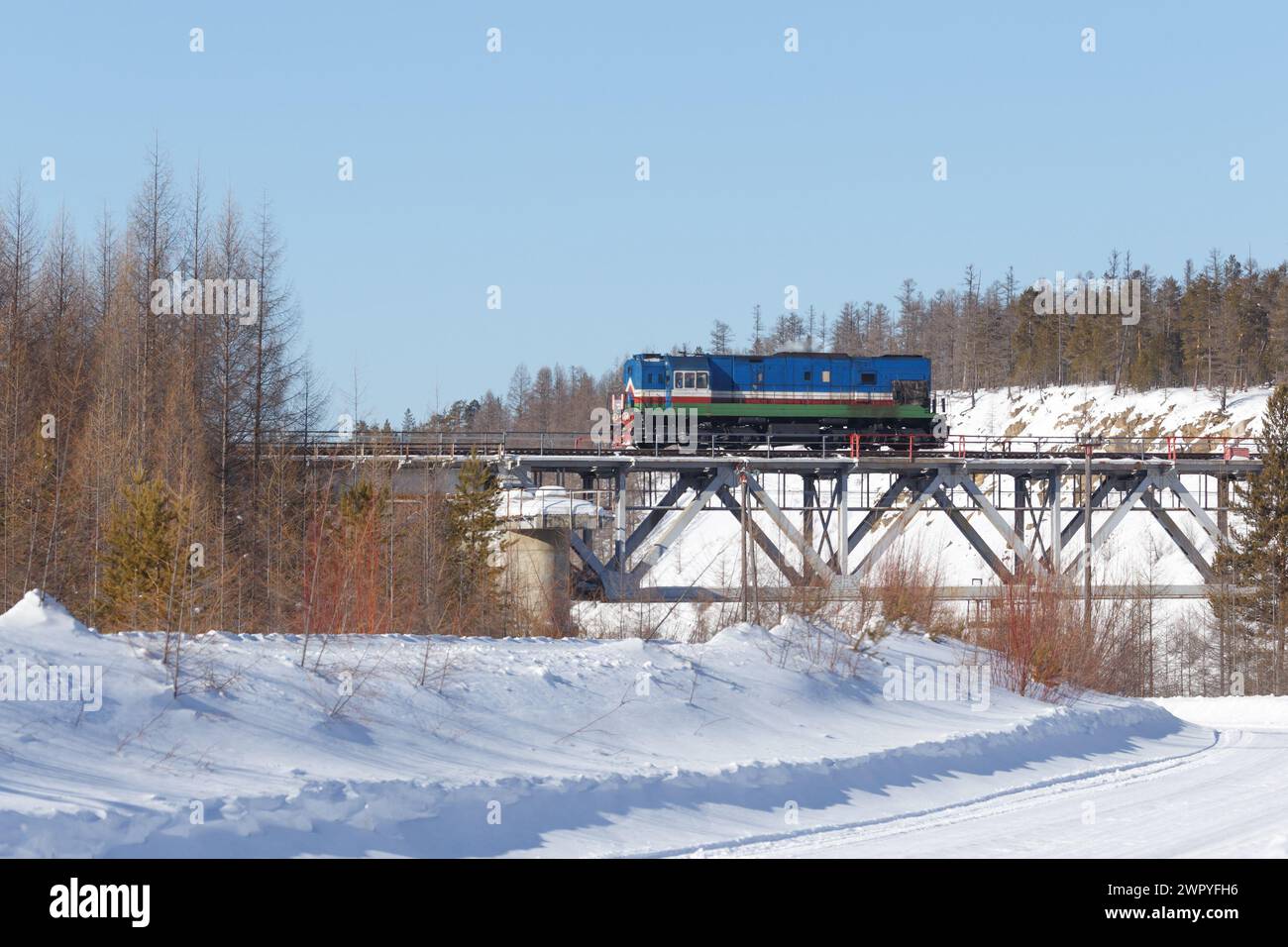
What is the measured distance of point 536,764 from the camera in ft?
38.2

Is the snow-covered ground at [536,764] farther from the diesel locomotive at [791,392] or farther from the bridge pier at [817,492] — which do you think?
the diesel locomotive at [791,392]

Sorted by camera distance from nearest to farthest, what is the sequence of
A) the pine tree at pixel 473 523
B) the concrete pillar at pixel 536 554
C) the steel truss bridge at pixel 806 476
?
the pine tree at pixel 473 523 < the concrete pillar at pixel 536 554 < the steel truss bridge at pixel 806 476

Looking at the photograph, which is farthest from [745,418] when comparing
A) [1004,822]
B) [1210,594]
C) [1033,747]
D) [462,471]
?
[1004,822]

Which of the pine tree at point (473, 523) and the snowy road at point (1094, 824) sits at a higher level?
the pine tree at point (473, 523)

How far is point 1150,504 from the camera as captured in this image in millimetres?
50594

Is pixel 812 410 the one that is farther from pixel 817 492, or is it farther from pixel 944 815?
pixel 944 815

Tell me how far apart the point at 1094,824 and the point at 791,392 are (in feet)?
122

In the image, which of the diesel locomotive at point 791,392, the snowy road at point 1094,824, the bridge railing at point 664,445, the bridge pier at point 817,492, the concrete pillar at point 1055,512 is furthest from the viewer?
the concrete pillar at point 1055,512

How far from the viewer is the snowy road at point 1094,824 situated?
10.2 meters

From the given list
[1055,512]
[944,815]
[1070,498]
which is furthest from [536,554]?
[1070,498]

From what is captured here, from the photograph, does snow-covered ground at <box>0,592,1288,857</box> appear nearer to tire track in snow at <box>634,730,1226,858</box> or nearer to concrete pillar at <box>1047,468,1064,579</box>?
tire track in snow at <box>634,730,1226,858</box>

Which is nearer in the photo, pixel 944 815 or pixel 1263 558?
pixel 944 815

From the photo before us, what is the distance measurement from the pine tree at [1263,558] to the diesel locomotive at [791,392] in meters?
12.4

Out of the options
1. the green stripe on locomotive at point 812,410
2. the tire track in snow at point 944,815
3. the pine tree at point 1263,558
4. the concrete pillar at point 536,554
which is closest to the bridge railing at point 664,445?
the green stripe on locomotive at point 812,410
